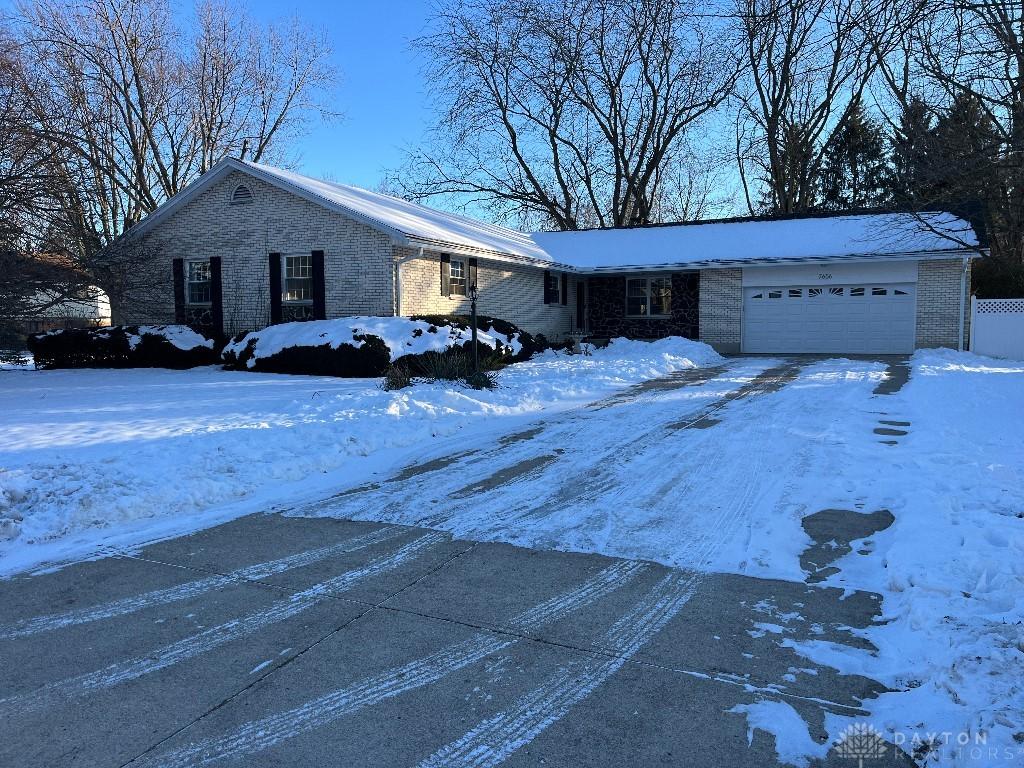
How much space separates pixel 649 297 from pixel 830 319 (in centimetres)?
595

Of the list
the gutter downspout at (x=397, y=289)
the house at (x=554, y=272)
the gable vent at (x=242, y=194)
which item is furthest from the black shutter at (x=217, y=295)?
the gutter downspout at (x=397, y=289)

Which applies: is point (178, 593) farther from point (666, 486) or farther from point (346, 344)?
point (346, 344)

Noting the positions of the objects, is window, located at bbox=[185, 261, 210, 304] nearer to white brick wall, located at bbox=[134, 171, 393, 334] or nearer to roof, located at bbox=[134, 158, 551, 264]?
white brick wall, located at bbox=[134, 171, 393, 334]

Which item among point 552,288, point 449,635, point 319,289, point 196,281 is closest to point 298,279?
point 319,289

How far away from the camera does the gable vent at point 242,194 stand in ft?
58.1

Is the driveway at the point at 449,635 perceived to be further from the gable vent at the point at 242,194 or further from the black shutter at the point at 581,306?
the black shutter at the point at 581,306

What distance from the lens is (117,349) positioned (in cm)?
1612

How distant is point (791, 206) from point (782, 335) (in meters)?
16.6

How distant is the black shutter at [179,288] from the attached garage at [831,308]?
16899 mm

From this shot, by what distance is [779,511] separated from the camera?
5.08 metres

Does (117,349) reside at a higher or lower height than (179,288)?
lower

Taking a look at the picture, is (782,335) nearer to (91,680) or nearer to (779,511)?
(779,511)

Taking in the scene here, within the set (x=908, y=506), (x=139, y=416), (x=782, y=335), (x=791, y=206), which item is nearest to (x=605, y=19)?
(x=791, y=206)

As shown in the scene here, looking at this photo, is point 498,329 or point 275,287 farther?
point 275,287
